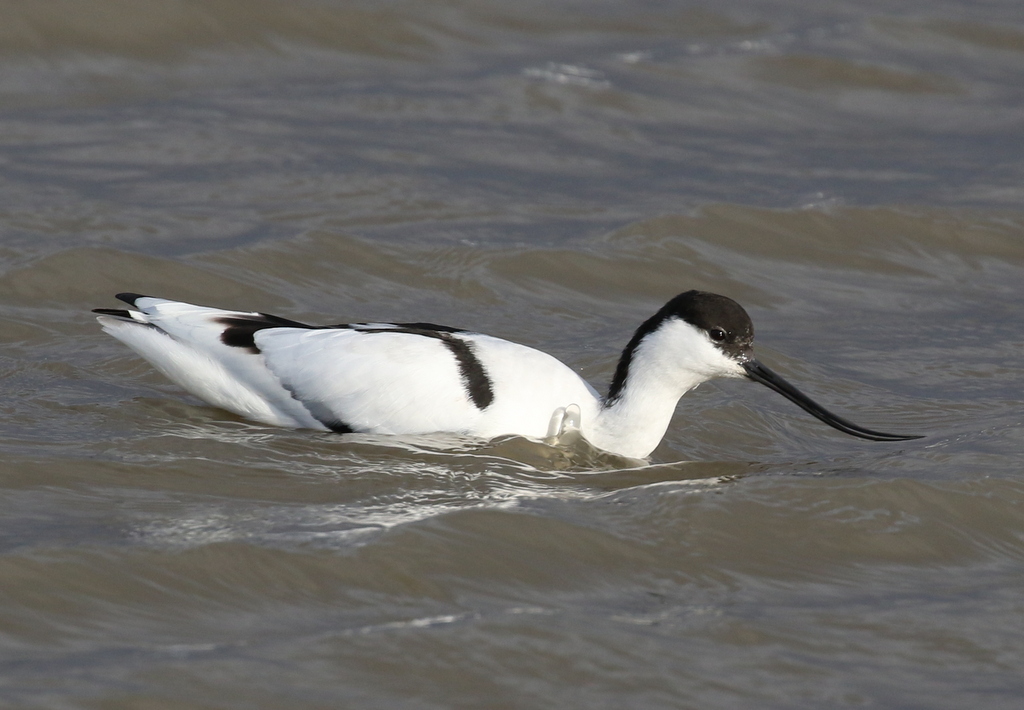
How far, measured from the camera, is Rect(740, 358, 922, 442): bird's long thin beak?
6.79m

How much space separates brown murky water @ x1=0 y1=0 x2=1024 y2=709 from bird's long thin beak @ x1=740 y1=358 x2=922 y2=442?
152mm

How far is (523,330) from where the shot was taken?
885 cm

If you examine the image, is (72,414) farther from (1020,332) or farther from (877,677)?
(1020,332)

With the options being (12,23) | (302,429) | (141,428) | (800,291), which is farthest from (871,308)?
(12,23)

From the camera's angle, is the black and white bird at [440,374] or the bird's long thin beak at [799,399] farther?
the bird's long thin beak at [799,399]

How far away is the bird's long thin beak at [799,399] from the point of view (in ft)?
22.3

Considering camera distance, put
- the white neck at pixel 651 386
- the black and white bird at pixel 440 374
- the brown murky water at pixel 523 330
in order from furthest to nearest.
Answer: the white neck at pixel 651 386 < the black and white bird at pixel 440 374 < the brown murky water at pixel 523 330

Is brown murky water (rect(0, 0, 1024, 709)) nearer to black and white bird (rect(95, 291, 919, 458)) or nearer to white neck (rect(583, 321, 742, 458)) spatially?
black and white bird (rect(95, 291, 919, 458))

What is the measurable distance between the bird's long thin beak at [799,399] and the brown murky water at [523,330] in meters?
0.15

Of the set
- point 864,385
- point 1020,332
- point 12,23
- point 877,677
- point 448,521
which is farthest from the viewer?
point 12,23

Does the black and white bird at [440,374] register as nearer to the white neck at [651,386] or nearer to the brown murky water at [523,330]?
the white neck at [651,386]

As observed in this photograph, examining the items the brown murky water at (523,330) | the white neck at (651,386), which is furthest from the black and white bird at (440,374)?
the brown murky water at (523,330)

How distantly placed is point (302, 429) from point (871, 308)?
444 cm

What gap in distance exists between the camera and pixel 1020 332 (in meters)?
9.20
